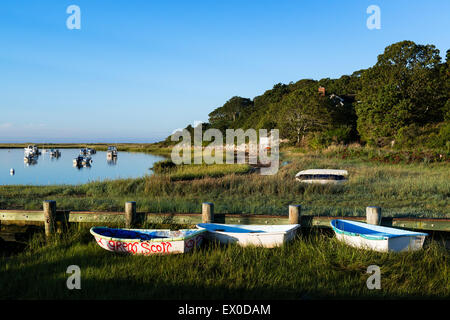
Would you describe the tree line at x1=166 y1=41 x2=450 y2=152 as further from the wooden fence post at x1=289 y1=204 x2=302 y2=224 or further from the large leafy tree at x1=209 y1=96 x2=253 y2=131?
the large leafy tree at x1=209 y1=96 x2=253 y2=131

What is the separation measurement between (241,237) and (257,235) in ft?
1.15

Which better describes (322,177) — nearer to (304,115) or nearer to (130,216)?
(130,216)

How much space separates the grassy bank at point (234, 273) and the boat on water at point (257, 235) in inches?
6.7

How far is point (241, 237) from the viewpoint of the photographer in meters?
6.55

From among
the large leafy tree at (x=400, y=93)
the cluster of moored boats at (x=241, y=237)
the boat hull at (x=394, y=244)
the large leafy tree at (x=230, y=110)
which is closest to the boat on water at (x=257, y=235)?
the cluster of moored boats at (x=241, y=237)

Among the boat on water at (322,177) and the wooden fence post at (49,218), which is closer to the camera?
the wooden fence post at (49,218)

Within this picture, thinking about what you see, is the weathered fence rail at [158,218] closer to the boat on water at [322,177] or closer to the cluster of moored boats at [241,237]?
the cluster of moored boats at [241,237]

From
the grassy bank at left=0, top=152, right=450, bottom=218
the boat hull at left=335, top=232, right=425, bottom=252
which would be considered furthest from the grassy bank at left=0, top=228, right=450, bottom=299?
the grassy bank at left=0, top=152, right=450, bottom=218

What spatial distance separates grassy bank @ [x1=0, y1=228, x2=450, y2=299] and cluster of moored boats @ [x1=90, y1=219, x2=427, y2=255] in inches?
6.1

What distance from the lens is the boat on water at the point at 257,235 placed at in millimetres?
6367

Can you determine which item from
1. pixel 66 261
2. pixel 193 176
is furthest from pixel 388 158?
pixel 66 261

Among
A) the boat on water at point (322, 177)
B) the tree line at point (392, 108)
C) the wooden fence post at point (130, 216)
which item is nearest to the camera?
the wooden fence post at point (130, 216)

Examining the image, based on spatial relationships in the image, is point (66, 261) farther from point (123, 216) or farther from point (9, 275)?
point (123, 216)

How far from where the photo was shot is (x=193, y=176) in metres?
22.6
